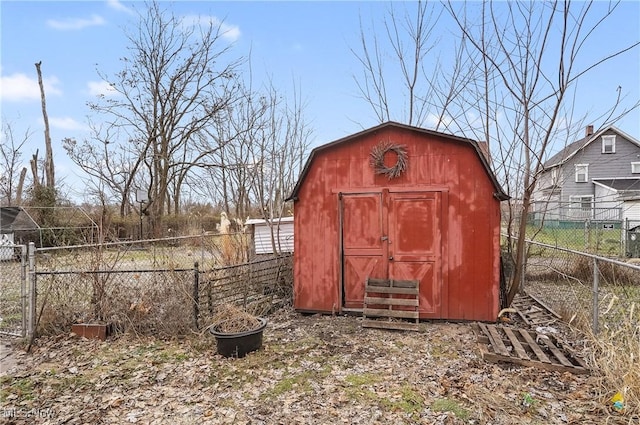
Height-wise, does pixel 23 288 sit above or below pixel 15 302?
above

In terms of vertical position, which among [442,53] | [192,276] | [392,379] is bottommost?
[392,379]

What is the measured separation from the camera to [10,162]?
25328 mm

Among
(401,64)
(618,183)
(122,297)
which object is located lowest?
(122,297)

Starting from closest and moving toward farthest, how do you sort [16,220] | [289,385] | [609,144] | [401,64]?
[289,385]
[401,64]
[16,220]
[609,144]

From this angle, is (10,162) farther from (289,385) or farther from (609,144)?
(609,144)

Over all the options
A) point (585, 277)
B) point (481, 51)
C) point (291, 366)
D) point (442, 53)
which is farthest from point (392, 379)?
point (442, 53)

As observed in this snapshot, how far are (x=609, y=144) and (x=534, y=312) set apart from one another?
25369 millimetres

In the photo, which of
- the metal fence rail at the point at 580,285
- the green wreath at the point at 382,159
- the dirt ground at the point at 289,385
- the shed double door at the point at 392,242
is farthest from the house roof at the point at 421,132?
the dirt ground at the point at 289,385

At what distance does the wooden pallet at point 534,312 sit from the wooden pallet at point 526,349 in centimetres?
78

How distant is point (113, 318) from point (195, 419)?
2902 millimetres

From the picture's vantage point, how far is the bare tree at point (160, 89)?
20.2 meters

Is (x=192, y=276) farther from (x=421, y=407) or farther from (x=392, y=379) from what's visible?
(x=421, y=407)

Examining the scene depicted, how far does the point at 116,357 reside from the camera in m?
4.58

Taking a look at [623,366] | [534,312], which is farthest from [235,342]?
[534,312]
